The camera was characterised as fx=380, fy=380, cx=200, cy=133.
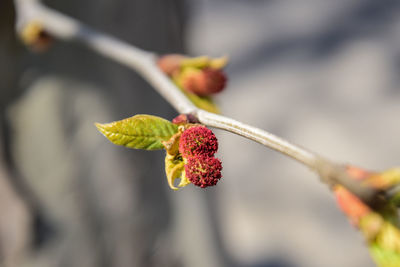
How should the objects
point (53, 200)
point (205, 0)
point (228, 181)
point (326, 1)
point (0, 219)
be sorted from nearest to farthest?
point (0, 219), point (53, 200), point (228, 181), point (326, 1), point (205, 0)

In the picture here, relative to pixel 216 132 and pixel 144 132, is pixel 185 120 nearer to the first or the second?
pixel 144 132

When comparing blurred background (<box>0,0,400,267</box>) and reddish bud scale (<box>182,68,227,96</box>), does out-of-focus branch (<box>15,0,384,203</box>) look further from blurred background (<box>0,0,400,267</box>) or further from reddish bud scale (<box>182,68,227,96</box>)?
blurred background (<box>0,0,400,267</box>)

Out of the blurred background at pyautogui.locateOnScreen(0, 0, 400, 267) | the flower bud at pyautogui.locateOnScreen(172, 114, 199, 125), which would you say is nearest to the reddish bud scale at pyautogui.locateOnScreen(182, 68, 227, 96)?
the flower bud at pyautogui.locateOnScreen(172, 114, 199, 125)

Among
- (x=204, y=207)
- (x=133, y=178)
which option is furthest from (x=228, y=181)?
(x=133, y=178)

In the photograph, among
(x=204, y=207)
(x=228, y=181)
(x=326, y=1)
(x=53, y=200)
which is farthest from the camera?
(x=326, y=1)

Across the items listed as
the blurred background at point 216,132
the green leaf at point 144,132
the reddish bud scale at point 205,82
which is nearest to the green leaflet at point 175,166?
the green leaf at point 144,132

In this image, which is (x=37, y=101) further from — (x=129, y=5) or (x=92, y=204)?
(x=129, y=5)

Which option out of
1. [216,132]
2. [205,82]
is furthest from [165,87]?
[216,132]

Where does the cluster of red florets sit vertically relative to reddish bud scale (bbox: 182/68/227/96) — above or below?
below
